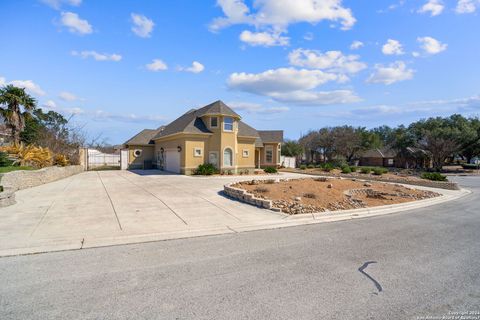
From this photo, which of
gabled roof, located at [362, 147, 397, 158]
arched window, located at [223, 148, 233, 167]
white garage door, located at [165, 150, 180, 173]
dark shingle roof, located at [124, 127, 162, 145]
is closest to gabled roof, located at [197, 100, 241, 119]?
arched window, located at [223, 148, 233, 167]

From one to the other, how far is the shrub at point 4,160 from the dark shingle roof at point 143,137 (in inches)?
559

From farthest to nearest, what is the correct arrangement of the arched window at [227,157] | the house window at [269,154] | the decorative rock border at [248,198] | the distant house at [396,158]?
1. the distant house at [396,158]
2. the house window at [269,154]
3. the arched window at [227,157]
4. the decorative rock border at [248,198]

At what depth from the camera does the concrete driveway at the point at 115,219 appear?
6.26 metres

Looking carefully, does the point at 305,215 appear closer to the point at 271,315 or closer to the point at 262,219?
the point at 262,219

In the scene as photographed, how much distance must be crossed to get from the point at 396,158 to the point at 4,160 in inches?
2215

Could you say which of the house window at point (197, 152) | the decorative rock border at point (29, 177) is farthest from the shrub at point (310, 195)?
the house window at point (197, 152)

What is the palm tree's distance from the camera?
21391 mm

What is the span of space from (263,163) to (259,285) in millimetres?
31055

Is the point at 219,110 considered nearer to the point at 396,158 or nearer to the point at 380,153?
the point at 396,158

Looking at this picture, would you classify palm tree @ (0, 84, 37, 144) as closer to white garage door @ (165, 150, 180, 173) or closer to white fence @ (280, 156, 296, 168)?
white garage door @ (165, 150, 180, 173)

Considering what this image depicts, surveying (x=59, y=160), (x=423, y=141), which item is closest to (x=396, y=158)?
(x=423, y=141)

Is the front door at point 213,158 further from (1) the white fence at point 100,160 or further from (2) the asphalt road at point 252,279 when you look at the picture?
(2) the asphalt road at point 252,279

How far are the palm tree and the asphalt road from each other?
22154 mm

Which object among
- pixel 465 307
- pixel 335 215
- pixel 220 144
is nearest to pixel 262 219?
pixel 335 215
